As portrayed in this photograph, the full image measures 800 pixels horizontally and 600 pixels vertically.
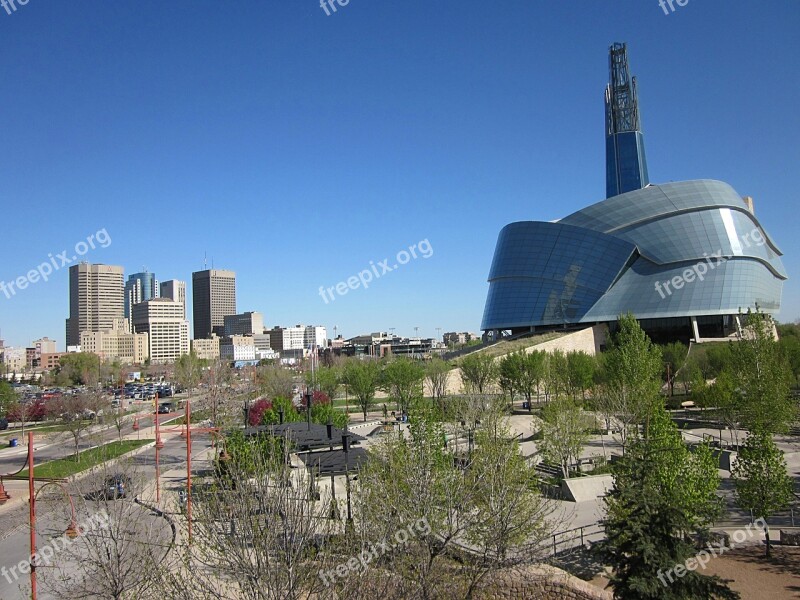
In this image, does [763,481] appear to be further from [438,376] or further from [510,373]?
[438,376]

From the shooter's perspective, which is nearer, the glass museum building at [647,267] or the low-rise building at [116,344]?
the glass museum building at [647,267]

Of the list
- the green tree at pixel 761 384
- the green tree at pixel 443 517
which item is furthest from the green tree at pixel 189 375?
the green tree at pixel 443 517

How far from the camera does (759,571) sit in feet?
53.2

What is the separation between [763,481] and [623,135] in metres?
127

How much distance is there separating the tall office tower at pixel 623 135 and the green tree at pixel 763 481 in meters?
121

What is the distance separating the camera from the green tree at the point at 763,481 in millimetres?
18281

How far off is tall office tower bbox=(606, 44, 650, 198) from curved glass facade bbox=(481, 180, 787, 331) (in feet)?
158

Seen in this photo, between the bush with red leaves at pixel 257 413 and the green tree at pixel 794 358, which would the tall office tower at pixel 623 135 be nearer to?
the green tree at pixel 794 358

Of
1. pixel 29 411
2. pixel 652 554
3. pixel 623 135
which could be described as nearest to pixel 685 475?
pixel 652 554

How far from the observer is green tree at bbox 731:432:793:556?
18.3 m

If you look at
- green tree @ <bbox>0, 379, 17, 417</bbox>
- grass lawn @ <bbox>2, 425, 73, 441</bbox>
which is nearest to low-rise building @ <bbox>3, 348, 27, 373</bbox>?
green tree @ <bbox>0, 379, 17, 417</bbox>

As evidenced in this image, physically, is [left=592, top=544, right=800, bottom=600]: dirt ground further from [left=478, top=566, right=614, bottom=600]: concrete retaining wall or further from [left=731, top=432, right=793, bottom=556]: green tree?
[left=478, top=566, right=614, bottom=600]: concrete retaining wall

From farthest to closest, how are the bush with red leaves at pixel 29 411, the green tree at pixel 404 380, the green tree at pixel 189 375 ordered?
the green tree at pixel 189 375, the bush with red leaves at pixel 29 411, the green tree at pixel 404 380

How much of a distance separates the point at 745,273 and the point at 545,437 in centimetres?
6316
